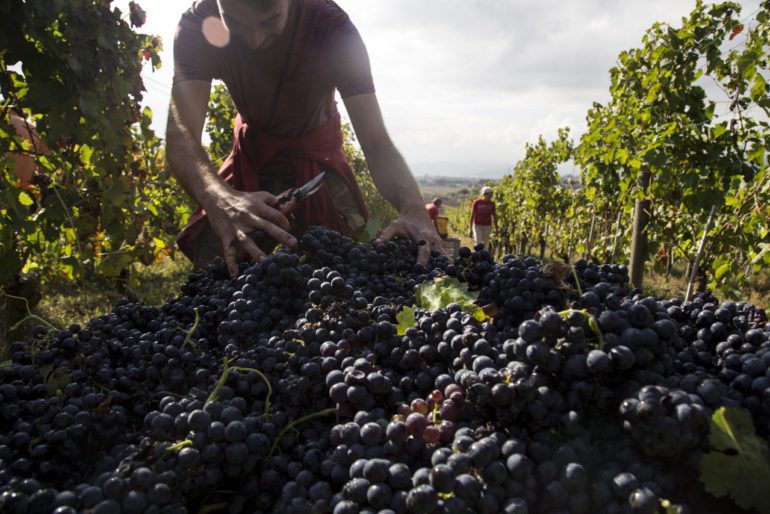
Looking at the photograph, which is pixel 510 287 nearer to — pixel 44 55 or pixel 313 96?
pixel 313 96

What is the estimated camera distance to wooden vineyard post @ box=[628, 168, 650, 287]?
4.98 metres

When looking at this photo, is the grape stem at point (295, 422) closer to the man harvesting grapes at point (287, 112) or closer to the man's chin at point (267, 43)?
the man harvesting grapes at point (287, 112)

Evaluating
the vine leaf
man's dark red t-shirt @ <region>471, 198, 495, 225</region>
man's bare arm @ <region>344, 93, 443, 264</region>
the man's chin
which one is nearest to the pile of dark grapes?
man's bare arm @ <region>344, 93, 443, 264</region>

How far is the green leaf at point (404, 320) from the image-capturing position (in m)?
1.12

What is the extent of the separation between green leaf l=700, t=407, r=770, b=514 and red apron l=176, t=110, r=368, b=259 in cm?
210

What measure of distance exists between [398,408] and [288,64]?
7.53 ft

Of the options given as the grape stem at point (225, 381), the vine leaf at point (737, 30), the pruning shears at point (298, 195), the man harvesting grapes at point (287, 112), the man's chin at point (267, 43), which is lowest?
the grape stem at point (225, 381)

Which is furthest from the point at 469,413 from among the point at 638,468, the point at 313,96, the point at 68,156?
the point at 68,156

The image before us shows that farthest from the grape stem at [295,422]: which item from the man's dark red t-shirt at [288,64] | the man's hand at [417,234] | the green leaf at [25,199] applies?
the green leaf at [25,199]

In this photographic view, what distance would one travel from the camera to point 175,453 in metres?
0.82

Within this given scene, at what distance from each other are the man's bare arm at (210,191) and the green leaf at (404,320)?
53 centimetres

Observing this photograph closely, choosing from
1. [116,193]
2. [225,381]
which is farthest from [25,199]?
[225,381]

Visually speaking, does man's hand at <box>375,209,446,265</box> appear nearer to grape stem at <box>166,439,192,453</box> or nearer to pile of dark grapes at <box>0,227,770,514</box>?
pile of dark grapes at <box>0,227,770,514</box>

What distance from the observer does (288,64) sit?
274cm
